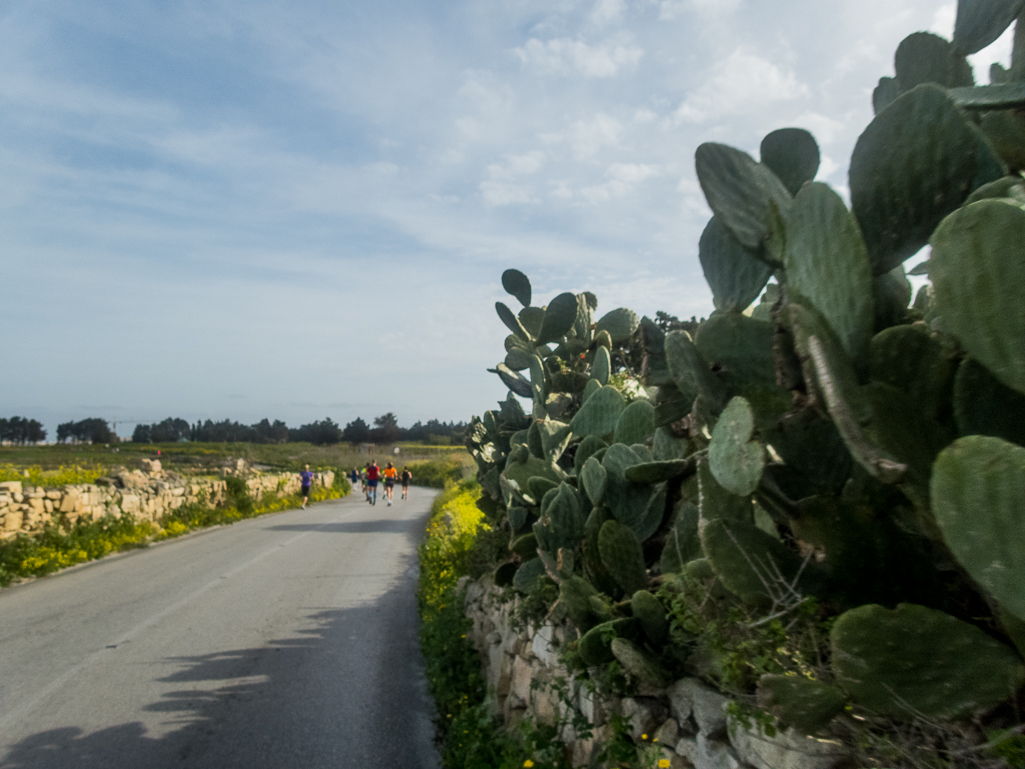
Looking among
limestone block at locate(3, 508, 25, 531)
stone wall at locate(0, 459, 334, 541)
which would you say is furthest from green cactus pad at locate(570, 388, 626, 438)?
limestone block at locate(3, 508, 25, 531)

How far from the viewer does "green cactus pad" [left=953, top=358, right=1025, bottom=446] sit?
1.39 metres

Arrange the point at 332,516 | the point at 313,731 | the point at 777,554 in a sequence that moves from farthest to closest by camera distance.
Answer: the point at 332,516, the point at 313,731, the point at 777,554

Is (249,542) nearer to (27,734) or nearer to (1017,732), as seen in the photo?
(27,734)

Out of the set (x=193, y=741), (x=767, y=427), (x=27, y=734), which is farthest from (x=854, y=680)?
(x=27, y=734)

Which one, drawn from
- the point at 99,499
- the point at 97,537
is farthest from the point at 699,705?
the point at 99,499

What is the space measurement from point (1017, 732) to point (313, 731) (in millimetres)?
4644

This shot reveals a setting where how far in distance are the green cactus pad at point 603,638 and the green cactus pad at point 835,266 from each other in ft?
Answer: 4.97

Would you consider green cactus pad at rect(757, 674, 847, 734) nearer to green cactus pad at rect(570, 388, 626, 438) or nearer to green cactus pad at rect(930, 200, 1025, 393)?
green cactus pad at rect(930, 200, 1025, 393)

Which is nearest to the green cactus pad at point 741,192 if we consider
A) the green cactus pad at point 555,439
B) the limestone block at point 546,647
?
the limestone block at point 546,647

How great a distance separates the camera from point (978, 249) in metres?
1.20

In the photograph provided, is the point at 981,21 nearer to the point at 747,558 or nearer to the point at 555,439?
the point at 747,558

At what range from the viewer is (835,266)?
1.64m

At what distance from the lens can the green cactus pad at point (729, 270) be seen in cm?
209

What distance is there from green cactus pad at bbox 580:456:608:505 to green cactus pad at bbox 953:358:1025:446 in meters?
1.91
